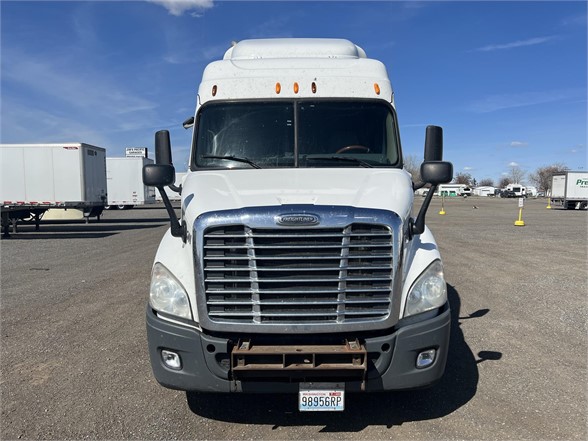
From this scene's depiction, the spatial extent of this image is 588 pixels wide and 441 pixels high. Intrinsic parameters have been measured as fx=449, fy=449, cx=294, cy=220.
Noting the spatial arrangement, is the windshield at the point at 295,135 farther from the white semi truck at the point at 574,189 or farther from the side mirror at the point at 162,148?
the white semi truck at the point at 574,189

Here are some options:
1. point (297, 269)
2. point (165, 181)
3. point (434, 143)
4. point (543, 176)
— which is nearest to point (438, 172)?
point (434, 143)

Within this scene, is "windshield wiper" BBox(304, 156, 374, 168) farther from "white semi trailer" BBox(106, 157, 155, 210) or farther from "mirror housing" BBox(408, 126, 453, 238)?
"white semi trailer" BBox(106, 157, 155, 210)

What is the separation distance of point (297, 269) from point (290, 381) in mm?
790

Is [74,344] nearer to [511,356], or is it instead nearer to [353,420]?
[353,420]

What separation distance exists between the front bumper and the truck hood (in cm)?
88

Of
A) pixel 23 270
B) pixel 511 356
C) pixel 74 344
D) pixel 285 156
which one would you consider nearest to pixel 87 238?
pixel 23 270

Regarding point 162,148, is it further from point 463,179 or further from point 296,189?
point 463,179

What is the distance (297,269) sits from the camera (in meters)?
3.20

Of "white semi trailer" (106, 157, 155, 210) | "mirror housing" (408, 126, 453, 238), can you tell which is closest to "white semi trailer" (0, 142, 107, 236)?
"white semi trailer" (106, 157, 155, 210)

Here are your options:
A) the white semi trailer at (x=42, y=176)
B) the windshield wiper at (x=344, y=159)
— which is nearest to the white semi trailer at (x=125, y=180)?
the white semi trailer at (x=42, y=176)

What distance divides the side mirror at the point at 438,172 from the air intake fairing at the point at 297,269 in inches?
30.4

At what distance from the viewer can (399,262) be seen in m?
3.23

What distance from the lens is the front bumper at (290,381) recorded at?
3.18m

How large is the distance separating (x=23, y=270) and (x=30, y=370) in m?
6.72
